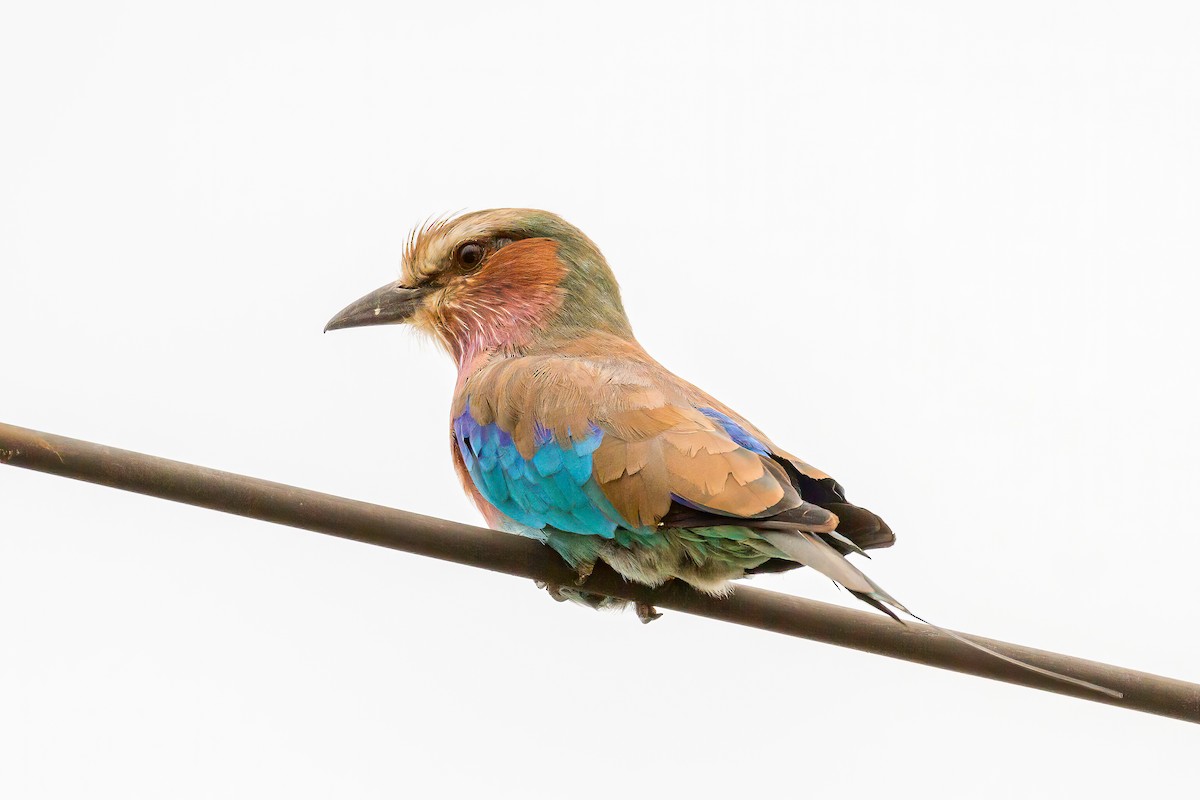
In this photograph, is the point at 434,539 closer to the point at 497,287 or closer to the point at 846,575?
the point at 846,575

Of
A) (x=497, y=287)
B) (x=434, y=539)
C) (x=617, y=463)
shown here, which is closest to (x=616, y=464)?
(x=617, y=463)

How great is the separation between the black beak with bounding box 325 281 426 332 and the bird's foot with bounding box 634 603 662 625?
1.59 meters

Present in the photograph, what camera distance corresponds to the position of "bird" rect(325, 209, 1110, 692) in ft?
11.0

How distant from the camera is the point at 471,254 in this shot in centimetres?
504

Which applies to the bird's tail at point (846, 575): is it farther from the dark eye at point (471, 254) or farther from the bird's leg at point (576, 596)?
the dark eye at point (471, 254)

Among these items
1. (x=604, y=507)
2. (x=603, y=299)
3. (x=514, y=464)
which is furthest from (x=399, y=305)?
(x=604, y=507)

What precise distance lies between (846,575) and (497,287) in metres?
2.16

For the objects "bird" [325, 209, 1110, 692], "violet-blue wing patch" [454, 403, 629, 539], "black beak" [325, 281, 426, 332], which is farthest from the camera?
"black beak" [325, 281, 426, 332]

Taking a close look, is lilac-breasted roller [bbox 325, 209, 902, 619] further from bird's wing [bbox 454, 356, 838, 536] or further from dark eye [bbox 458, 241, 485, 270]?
dark eye [bbox 458, 241, 485, 270]

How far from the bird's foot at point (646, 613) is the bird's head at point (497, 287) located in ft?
3.39

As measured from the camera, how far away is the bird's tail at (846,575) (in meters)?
2.90

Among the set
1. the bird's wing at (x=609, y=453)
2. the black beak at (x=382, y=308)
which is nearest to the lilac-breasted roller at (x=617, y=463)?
the bird's wing at (x=609, y=453)

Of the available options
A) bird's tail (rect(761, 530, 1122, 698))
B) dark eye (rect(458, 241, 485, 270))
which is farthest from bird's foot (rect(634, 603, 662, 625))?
dark eye (rect(458, 241, 485, 270))

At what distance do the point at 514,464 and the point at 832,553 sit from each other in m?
1.03
